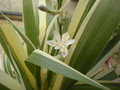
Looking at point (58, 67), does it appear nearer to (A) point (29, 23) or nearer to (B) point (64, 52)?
(B) point (64, 52)

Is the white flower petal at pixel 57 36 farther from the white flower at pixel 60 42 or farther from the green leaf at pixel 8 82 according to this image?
the green leaf at pixel 8 82

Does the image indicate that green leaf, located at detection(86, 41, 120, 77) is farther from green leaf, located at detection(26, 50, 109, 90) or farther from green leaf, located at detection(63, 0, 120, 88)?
green leaf, located at detection(26, 50, 109, 90)

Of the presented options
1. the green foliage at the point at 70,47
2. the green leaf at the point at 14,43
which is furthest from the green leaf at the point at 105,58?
the green leaf at the point at 14,43

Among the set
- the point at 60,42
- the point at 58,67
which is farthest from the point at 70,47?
the point at 58,67

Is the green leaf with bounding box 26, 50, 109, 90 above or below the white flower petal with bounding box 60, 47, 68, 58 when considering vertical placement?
above

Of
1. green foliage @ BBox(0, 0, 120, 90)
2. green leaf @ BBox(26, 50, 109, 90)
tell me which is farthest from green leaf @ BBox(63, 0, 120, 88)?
green leaf @ BBox(26, 50, 109, 90)

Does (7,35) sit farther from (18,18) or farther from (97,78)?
(18,18)
